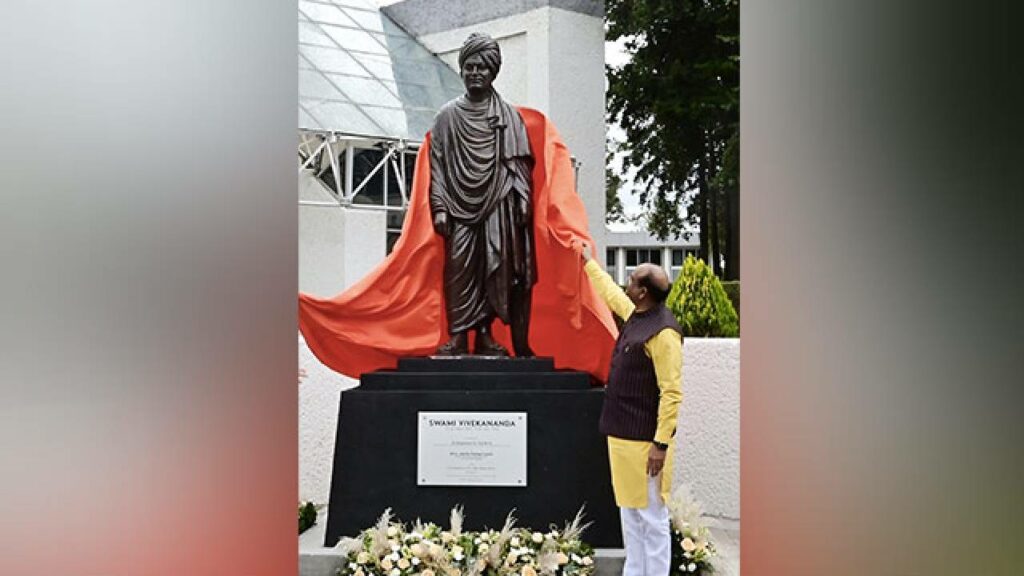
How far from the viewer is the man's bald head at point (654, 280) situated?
4.51 m

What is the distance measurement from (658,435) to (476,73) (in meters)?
2.34

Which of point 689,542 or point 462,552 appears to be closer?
point 462,552

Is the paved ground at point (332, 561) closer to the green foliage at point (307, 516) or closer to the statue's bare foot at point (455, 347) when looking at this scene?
the green foliage at point (307, 516)

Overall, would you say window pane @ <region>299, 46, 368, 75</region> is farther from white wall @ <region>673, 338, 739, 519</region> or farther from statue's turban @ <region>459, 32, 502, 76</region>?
statue's turban @ <region>459, 32, 502, 76</region>

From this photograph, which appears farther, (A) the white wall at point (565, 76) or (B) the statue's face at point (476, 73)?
(A) the white wall at point (565, 76)

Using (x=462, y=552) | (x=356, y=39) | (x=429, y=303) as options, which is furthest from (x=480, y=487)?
(x=356, y=39)

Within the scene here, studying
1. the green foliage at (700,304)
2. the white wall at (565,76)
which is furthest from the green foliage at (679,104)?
the green foliage at (700,304)

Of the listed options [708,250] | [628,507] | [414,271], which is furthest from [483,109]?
[708,250]

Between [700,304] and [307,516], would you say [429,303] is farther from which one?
[700,304]

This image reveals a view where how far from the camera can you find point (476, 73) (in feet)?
18.4

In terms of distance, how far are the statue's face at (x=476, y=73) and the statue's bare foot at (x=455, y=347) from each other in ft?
4.51

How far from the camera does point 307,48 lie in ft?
43.3

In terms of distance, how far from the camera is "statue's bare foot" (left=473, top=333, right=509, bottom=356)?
5.71 meters

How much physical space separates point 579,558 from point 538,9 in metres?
9.76
